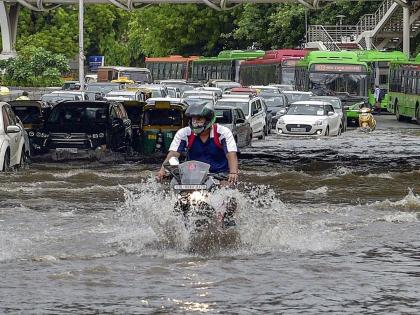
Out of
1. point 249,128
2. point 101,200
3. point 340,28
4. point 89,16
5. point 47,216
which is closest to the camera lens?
point 47,216

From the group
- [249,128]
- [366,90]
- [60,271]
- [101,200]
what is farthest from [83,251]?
[366,90]

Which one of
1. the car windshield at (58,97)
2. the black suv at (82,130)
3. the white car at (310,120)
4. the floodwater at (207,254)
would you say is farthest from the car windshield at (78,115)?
the white car at (310,120)

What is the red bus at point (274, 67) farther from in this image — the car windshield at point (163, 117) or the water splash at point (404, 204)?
the water splash at point (404, 204)

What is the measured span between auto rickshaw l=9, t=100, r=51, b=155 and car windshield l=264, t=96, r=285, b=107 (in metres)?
16.4

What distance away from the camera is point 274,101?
50719 mm

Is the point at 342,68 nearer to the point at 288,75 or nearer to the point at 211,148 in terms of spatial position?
the point at 288,75

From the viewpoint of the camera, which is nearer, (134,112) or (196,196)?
(196,196)

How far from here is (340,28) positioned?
266 feet

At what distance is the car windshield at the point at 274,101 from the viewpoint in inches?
1986

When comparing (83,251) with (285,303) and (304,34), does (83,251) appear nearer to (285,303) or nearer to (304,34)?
(285,303)

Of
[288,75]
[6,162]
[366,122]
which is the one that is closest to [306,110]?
[366,122]

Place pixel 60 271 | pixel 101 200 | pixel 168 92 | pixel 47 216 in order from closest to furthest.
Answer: pixel 60 271 < pixel 47 216 < pixel 101 200 < pixel 168 92

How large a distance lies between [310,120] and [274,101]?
6604mm

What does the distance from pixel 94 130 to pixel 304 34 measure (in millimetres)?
54298
